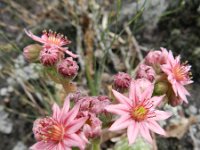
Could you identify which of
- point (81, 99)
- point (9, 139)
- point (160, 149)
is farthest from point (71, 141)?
point (9, 139)

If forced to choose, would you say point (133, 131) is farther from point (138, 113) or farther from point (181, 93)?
point (181, 93)

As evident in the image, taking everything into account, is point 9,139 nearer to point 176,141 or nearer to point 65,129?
point 176,141

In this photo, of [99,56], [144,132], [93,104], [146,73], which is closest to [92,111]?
[93,104]

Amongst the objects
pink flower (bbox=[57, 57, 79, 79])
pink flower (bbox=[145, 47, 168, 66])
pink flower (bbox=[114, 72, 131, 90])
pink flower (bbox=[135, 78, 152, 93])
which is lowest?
pink flower (bbox=[135, 78, 152, 93])

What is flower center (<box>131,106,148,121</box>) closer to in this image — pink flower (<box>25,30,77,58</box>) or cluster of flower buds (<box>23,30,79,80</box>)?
Result: cluster of flower buds (<box>23,30,79,80</box>)

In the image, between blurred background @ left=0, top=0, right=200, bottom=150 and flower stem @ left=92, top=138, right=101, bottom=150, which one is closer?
flower stem @ left=92, top=138, right=101, bottom=150

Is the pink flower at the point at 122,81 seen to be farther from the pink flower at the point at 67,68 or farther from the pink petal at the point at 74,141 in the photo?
the pink petal at the point at 74,141

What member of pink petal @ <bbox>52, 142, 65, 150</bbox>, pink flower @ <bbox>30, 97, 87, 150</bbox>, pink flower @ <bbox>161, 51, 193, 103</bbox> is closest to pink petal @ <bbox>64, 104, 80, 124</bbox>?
pink flower @ <bbox>30, 97, 87, 150</bbox>

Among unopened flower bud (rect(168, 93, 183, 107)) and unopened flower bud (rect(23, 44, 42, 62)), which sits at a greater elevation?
unopened flower bud (rect(23, 44, 42, 62))
